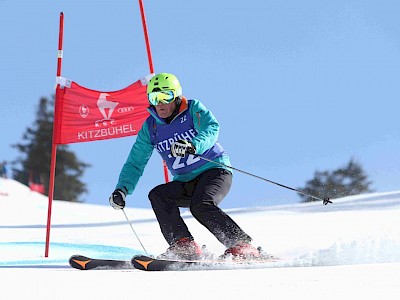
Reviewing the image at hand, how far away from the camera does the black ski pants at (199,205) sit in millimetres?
4031

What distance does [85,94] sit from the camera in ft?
18.8

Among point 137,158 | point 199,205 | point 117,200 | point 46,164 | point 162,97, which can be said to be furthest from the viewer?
point 46,164

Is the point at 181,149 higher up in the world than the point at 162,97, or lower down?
lower down

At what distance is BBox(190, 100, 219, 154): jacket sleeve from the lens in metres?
4.23

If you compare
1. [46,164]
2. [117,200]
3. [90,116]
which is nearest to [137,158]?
[117,200]

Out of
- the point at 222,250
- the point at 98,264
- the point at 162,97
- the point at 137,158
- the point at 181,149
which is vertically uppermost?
the point at 162,97

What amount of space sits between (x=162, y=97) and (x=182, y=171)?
49 centimetres

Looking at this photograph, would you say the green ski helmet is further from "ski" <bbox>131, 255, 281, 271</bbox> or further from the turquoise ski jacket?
"ski" <bbox>131, 255, 281, 271</bbox>

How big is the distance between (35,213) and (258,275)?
8602 mm

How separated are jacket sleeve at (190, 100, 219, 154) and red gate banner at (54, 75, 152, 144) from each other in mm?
1385

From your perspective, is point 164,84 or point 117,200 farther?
point 117,200

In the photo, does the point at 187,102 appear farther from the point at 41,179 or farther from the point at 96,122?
the point at 41,179

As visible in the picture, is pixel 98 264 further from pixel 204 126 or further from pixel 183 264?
pixel 204 126

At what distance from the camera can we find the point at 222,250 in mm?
5621
